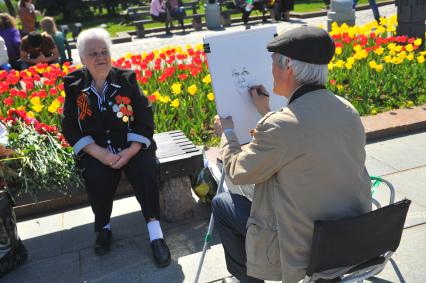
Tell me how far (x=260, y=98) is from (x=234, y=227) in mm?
831

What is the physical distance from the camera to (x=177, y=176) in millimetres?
3562

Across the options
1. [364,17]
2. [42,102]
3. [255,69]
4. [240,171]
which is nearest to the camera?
[240,171]

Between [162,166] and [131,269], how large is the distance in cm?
77

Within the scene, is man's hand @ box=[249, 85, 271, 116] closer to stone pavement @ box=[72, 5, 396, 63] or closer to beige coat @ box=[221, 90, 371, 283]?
beige coat @ box=[221, 90, 371, 283]

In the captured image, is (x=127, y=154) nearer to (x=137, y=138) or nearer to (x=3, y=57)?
(x=137, y=138)

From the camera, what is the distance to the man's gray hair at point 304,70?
6.42 ft

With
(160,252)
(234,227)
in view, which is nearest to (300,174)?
(234,227)

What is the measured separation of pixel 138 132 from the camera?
11.1 feet

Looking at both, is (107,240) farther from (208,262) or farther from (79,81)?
(79,81)

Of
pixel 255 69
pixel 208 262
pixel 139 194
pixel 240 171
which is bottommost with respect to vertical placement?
pixel 208 262

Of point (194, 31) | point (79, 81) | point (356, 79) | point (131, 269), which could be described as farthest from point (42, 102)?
point (194, 31)

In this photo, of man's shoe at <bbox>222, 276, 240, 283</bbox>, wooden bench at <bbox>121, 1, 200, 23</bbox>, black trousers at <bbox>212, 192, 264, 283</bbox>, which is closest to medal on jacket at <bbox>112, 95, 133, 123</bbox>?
black trousers at <bbox>212, 192, 264, 283</bbox>

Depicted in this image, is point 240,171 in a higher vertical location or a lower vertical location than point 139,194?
higher

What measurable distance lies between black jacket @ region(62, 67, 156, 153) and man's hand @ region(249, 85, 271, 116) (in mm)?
921
